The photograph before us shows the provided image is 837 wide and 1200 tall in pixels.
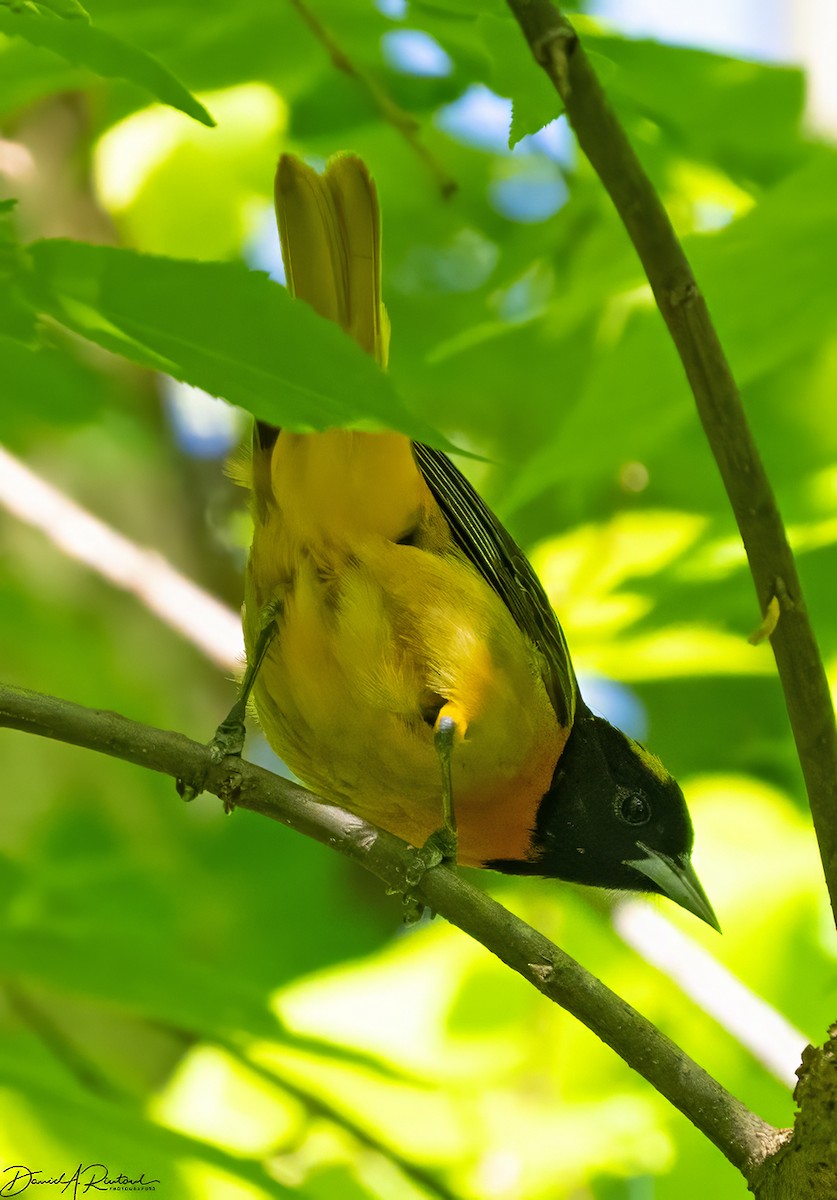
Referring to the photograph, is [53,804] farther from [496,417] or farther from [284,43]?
[284,43]

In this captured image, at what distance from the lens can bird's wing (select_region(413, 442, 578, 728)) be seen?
13.3ft

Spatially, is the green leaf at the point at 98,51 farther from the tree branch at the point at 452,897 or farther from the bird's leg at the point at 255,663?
the bird's leg at the point at 255,663

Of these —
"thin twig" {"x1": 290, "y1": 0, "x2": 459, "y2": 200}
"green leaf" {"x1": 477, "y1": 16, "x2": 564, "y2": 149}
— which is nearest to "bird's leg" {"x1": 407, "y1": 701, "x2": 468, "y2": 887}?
"thin twig" {"x1": 290, "y1": 0, "x2": 459, "y2": 200}

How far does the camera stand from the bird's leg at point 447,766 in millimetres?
3633

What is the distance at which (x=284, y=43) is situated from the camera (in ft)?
10.8

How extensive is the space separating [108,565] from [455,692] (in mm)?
1800

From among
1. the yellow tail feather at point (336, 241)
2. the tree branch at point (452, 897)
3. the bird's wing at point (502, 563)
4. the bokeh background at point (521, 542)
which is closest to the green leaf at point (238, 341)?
the bokeh background at point (521, 542)

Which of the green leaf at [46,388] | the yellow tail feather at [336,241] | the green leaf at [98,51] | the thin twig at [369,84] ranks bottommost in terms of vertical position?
the green leaf at [98,51]

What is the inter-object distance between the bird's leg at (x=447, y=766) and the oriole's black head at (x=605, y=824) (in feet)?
2.11

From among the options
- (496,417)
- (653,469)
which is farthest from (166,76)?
(496,417)

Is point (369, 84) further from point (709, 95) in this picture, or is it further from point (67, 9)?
point (67, 9)

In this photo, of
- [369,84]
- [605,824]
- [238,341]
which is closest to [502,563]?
[605,824]

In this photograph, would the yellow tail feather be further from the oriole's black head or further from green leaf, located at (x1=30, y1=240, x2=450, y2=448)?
green leaf, located at (x1=30, y1=240, x2=450, y2=448)

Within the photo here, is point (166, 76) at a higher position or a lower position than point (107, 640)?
lower
